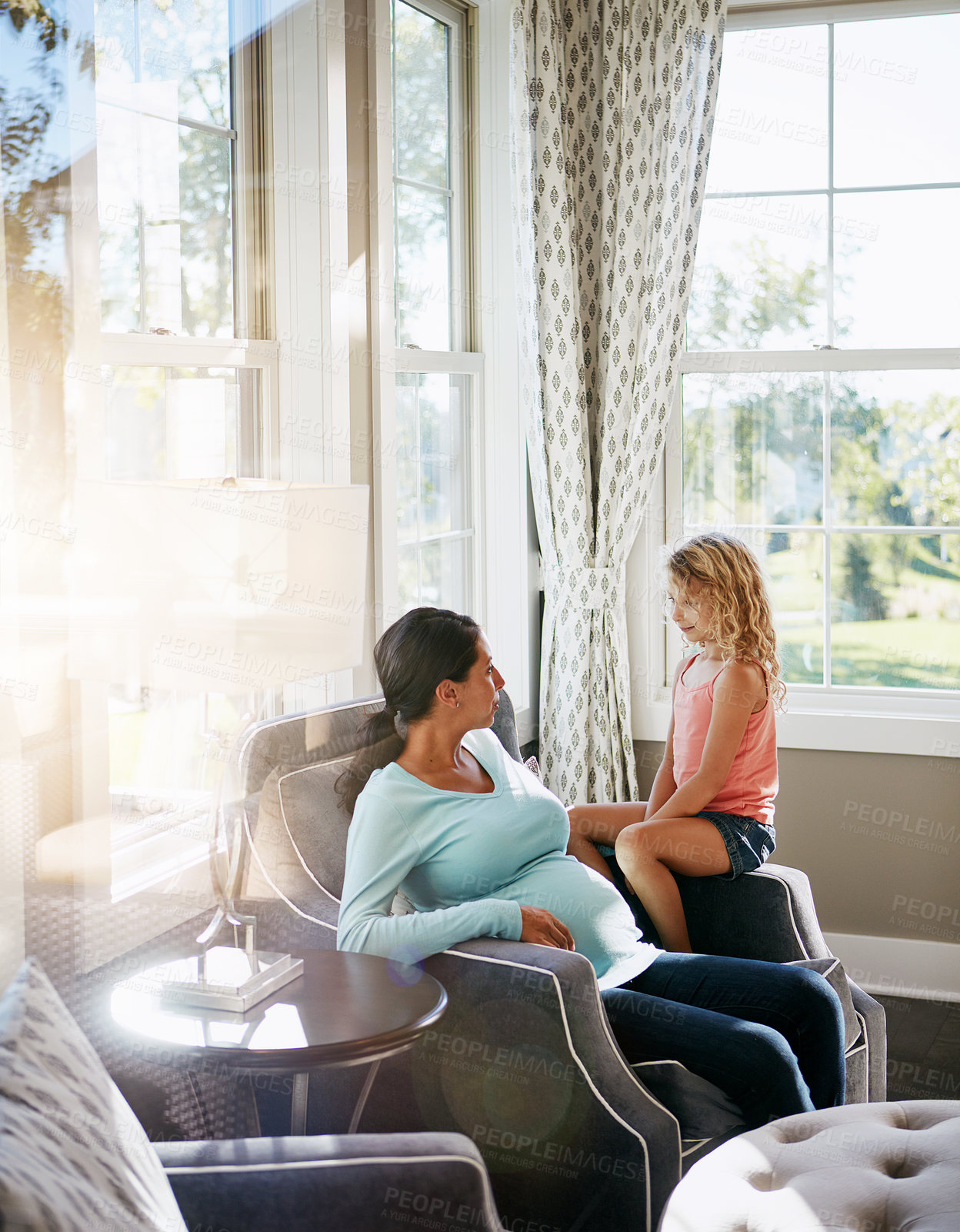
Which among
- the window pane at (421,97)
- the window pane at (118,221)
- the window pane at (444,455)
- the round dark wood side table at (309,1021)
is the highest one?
the window pane at (421,97)

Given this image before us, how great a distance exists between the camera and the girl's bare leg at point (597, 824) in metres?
2.63

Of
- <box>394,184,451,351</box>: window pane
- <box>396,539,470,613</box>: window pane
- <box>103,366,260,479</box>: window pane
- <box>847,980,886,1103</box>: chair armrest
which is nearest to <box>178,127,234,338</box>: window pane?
<box>103,366,260,479</box>: window pane

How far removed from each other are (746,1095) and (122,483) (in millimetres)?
1320

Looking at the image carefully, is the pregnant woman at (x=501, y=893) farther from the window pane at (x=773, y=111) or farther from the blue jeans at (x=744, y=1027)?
the window pane at (x=773, y=111)

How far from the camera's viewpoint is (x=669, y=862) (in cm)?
241

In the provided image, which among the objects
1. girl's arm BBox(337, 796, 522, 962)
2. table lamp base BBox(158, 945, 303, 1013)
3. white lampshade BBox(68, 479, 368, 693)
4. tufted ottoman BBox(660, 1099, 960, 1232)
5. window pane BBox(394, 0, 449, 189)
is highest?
window pane BBox(394, 0, 449, 189)

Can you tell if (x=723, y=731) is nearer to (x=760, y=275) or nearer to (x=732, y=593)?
(x=732, y=593)

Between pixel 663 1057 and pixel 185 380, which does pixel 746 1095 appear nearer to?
pixel 663 1057

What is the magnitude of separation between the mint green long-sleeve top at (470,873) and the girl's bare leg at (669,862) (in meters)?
0.23

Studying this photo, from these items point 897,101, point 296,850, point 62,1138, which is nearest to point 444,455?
point 296,850

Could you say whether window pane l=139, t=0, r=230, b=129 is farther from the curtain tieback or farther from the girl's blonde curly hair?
the curtain tieback

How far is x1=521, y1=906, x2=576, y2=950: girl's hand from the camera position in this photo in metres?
1.87

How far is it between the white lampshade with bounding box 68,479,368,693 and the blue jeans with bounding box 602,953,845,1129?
32.5 inches

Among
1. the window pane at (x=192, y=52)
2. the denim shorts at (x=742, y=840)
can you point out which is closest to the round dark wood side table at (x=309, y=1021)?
the denim shorts at (x=742, y=840)
